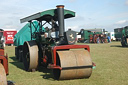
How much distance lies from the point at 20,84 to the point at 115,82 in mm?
2644

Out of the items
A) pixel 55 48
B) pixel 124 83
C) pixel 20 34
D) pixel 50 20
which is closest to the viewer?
pixel 124 83

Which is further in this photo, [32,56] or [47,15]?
[32,56]

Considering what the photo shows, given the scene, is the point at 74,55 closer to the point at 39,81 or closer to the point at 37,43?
the point at 39,81

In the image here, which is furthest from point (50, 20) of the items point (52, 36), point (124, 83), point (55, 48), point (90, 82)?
point (124, 83)

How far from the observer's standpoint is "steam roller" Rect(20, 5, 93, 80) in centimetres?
577

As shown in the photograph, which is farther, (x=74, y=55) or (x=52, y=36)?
(x=52, y=36)

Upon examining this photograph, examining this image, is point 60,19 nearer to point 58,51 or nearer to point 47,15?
point 47,15

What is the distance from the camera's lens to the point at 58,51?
19.7ft

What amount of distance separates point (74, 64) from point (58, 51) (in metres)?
0.63

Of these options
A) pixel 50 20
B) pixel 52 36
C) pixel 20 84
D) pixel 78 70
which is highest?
pixel 50 20

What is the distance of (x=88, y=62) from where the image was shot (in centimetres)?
591

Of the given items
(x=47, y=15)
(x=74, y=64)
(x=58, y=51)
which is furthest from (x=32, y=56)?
(x=74, y=64)

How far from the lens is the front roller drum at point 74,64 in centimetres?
569

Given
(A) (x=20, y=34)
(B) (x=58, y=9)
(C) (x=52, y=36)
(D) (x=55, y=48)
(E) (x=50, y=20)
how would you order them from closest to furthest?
(D) (x=55, y=48) < (B) (x=58, y=9) < (C) (x=52, y=36) < (E) (x=50, y=20) < (A) (x=20, y=34)
